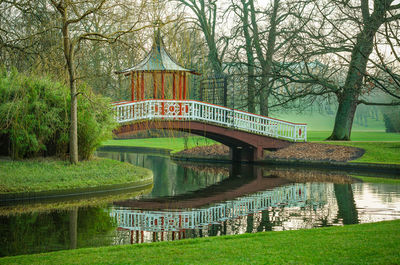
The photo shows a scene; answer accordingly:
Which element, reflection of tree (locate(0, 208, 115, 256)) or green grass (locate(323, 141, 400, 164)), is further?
green grass (locate(323, 141, 400, 164))

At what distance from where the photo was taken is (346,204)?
12703 millimetres

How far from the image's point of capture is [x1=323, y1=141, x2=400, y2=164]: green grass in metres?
22.5

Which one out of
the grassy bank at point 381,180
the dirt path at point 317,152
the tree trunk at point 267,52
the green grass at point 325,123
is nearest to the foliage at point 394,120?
the tree trunk at point 267,52

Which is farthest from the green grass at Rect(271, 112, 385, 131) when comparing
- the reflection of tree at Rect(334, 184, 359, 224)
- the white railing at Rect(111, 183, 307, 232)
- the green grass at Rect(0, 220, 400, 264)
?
the green grass at Rect(0, 220, 400, 264)

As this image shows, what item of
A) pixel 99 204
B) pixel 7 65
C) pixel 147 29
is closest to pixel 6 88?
pixel 99 204

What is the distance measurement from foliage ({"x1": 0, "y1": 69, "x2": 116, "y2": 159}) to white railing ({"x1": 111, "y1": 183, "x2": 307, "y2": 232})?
4.94 metres

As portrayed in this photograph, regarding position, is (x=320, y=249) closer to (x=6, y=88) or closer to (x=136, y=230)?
(x=136, y=230)

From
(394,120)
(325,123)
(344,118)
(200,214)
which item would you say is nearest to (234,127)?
(344,118)

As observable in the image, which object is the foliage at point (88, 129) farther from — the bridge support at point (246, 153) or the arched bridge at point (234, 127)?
the bridge support at point (246, 153)

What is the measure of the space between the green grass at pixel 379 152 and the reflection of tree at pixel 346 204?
655 cm

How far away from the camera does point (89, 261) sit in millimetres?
6137

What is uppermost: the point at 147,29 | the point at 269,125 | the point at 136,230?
the point at 147,29

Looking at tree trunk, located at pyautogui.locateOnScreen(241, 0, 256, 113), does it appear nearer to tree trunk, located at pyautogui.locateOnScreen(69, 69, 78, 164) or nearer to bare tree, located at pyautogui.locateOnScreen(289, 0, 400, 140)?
bare tree, located at pyautogui.locateOnScreen(289, 0, 400, 140)

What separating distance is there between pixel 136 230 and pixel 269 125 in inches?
723
